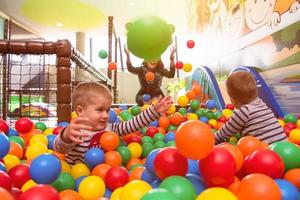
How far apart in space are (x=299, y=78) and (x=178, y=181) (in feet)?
5.51

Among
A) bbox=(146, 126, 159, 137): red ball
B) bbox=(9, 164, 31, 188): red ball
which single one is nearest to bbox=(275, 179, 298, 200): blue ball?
bbox=(9, 164, 31, 188): red ball

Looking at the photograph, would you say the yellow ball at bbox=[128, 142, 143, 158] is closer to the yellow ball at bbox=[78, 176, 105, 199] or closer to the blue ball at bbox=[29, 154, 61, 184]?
the yellow ball at bbox=[78, 176, 105, 199]

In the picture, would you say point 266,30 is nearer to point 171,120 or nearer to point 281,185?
point 171,120

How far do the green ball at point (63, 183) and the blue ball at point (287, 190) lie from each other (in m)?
0.59

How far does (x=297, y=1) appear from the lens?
221 centimetres

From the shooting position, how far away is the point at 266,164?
2.71ft

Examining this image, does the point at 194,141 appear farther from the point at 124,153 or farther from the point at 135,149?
the point at 135,149

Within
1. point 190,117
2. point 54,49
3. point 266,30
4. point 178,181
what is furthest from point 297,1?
point 178,181

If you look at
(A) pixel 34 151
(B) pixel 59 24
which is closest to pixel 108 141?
(A) pixel 34 151

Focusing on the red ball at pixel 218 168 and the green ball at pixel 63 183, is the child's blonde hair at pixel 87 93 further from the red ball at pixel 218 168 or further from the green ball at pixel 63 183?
the red ball at pixel 218 168

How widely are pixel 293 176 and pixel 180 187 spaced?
329mm

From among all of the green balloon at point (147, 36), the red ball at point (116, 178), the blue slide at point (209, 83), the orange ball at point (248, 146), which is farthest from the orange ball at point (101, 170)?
the blue slide at point (209, 83)

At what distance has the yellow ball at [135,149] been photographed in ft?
5.08

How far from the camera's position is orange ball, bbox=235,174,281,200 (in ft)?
2.27
